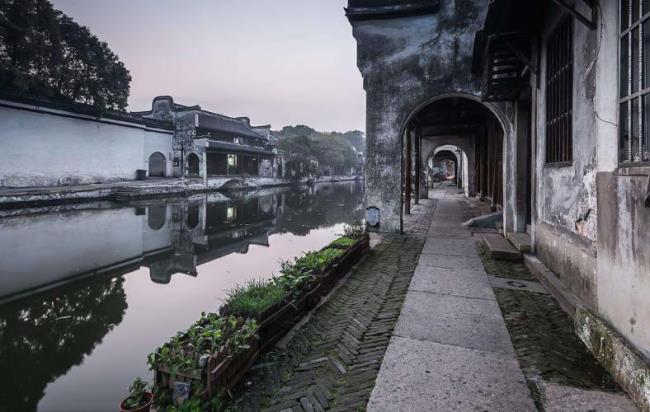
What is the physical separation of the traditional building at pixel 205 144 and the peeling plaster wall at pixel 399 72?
2511 centimetres

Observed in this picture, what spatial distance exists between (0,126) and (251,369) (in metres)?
26.0

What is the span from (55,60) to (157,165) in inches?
477

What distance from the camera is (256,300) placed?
150 inches

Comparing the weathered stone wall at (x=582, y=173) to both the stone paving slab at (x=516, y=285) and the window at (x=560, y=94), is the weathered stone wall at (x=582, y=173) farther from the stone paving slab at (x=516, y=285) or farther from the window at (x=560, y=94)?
the stone paving slab at (x=516, y=285)

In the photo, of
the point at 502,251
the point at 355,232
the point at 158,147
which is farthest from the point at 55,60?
the point at 502,251

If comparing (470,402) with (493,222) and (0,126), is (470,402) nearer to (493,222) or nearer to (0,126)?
(493,222)

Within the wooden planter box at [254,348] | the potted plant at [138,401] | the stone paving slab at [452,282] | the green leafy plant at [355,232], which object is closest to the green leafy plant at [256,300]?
the wooden planter box at [254,348]

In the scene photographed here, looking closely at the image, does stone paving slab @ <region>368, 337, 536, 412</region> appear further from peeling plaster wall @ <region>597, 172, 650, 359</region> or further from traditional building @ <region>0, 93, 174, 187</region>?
traditional building @ <region>0, 93, 174, 187</region>

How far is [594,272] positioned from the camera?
3.88 metres

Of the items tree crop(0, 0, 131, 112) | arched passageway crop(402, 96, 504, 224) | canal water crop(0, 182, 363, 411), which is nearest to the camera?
canal water crop(0, 182, 363, 411)

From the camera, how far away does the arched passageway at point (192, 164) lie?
34.0m

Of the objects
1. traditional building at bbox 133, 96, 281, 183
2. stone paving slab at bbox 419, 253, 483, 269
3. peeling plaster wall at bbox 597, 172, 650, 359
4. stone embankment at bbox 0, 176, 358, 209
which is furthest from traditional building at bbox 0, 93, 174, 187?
peeling plaster wall at bbox 597, 172, 650, 359

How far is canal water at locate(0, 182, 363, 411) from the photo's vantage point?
11.7 feet

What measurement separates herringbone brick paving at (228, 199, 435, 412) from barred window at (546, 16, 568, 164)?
3082mm
